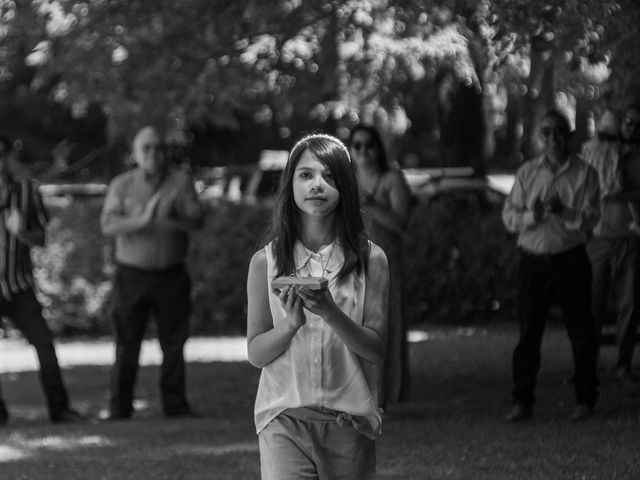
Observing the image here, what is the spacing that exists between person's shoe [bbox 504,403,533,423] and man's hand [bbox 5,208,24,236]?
3916 mm

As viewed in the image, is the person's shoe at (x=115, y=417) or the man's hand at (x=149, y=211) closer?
the man's hand at (x=149, y=211)

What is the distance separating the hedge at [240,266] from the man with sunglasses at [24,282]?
661cm

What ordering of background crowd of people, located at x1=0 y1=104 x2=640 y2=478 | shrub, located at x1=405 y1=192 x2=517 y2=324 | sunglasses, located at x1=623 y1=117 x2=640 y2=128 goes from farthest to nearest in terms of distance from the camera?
shrub, located at x1=405 y1=192 x2=517 y2=324 < sunglasses, located at x1=623 y1=117 x2=640 y2=128 < background crowd of people, located at x1=0 y1=104 x2=640 y2=478

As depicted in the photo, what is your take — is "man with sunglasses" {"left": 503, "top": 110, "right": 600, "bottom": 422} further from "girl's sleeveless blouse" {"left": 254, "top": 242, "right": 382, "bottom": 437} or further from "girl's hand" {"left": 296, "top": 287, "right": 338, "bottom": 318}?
"girl's hand" {"left": 296, "top": 287, "right": 338, "bottom": 318}

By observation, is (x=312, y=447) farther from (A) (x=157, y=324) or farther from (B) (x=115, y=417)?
(B) (x=115, y=417)

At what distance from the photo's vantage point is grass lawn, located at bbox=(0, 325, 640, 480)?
7723 millimetres

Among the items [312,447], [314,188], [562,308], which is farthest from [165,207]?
[312,447]

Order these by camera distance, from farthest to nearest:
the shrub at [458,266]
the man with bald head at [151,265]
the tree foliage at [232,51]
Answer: the shrub at [458,266]
the tree foliage at [232,51]
the man with bald head at [151,265]

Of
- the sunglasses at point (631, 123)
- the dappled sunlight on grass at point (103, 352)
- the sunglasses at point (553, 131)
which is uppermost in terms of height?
the sunglasses at point (553, 131)

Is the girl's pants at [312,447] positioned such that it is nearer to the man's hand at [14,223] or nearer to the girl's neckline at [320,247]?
the girl's neckline at [320,247]

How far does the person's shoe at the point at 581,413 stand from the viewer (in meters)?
9.02

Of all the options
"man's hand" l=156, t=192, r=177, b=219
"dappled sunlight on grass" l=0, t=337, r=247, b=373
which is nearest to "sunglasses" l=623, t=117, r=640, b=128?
"man's hand" l=156, t=192, r=177, b=219

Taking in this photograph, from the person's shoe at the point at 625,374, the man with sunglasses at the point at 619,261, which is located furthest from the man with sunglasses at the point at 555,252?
the person's shoe at the point at 625,374

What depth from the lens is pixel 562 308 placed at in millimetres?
8992
